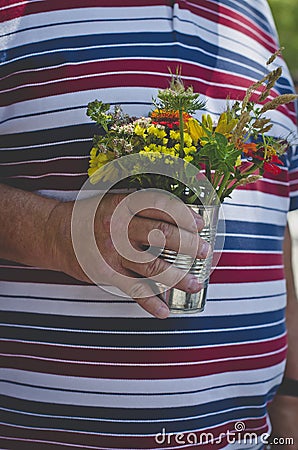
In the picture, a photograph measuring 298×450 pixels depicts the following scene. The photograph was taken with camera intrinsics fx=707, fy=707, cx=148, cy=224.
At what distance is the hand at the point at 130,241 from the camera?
1.07 metres

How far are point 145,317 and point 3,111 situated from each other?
0.48 m

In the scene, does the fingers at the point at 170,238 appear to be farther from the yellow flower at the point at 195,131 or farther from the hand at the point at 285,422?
the hand at the point at 285,422

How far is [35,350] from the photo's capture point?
1.36 metres

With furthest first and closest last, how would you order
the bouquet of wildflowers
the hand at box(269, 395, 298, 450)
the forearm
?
the hand at box(269, 395, 298, 450)
the forearm
the bouquet of wildflowers

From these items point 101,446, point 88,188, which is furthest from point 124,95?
point 101,446

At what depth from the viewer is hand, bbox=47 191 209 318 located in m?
1.07

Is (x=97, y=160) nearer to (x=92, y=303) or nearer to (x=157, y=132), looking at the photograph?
(x=157, y=132)

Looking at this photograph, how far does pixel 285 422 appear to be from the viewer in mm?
1760

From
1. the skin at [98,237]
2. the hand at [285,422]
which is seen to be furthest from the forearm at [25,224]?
the hand at [285,422]
